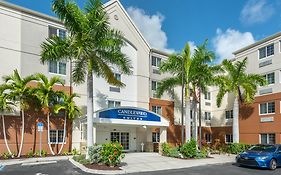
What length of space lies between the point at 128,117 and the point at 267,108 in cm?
1543

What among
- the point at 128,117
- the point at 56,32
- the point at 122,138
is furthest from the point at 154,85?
the point at 56,32

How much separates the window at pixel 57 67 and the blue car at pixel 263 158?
53.1ft

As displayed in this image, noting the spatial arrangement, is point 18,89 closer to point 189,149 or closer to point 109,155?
point 109,155

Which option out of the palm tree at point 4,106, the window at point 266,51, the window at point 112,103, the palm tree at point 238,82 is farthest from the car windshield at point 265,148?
the palm tree at point 4,106

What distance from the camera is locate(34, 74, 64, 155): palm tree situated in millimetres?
22288

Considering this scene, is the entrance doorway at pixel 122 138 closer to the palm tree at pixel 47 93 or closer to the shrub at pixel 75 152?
the shrub at pixel 75 152

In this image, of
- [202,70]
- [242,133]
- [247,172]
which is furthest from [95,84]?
[242,133]

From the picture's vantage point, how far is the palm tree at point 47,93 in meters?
22.3

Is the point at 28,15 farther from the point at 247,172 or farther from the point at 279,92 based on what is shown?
the point at 279,92

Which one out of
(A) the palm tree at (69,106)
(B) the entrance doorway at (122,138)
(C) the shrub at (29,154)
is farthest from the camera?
(B) the entrance doorway at (122,138)

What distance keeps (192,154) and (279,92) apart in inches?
494

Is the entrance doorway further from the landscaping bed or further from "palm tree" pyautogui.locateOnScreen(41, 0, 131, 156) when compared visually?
the landscaping bed

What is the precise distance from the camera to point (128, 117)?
2512 centimetres

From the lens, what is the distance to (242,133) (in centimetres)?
3319
